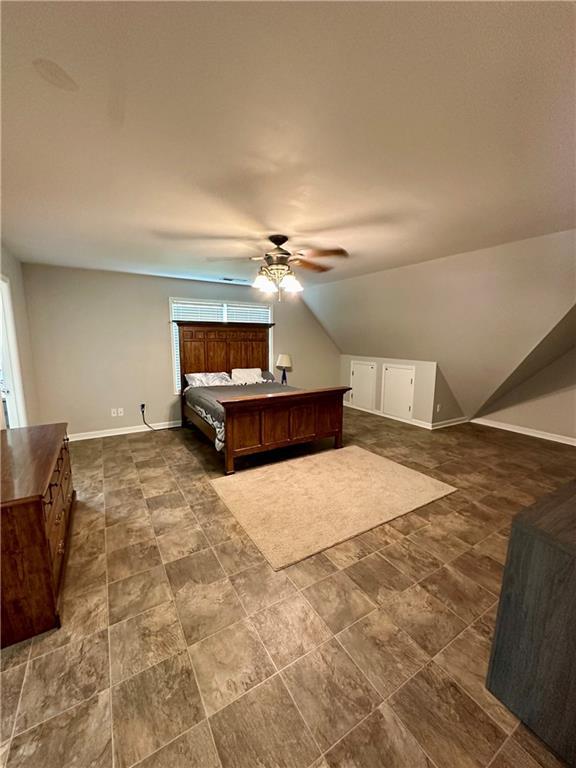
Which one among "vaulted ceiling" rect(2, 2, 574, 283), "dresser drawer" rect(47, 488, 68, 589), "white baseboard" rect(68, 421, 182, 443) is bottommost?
"white baseboard" rect(68, 421, 182, 443)

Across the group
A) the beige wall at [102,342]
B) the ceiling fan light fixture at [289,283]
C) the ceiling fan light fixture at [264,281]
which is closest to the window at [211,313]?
the beige wall at [102,342]

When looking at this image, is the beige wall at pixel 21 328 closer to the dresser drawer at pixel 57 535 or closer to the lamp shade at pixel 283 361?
the dresser drawer at pixel 57 535

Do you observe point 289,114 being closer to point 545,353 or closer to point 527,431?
point 545,353

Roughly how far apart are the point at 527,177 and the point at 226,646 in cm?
306

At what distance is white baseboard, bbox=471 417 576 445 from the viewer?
451 centimetres

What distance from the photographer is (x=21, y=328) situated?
3580mm

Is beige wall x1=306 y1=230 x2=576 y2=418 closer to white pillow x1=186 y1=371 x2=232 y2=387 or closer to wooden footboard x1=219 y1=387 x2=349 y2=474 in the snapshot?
wooden footboard x1=219 y1=387 x2=349 y2=474

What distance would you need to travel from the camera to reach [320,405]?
407 centimetres

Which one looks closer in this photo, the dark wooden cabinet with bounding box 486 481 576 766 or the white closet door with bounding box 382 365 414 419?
the dark wooden cabinet with bounding box 486 481 576 766

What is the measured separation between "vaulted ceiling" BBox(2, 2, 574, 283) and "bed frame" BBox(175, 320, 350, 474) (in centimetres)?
196

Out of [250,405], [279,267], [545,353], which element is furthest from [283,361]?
[545,353]

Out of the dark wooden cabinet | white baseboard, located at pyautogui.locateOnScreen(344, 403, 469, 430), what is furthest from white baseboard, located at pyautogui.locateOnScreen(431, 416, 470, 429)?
the dark wooden cabinet

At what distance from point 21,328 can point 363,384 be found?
5.52 meters

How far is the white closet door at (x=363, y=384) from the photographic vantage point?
6.20m
